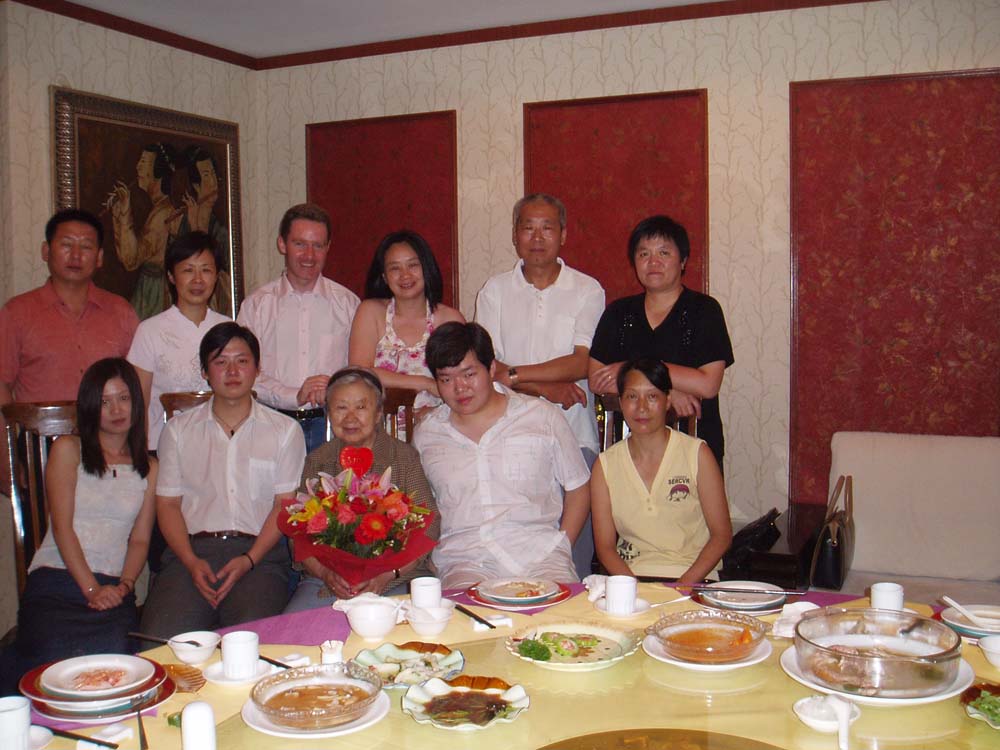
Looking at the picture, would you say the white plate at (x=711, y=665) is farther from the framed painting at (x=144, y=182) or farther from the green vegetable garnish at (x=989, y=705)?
the framed painting at (x=144, y=182)

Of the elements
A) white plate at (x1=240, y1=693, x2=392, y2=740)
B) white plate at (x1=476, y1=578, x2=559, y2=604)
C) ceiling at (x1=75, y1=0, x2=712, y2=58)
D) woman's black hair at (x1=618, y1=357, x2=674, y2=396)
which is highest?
ceiling at (x1=75, y1=0, x2=712, y2=58)

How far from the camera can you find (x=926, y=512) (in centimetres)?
322

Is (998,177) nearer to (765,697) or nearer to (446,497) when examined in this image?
(446,497)

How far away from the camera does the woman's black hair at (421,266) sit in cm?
341

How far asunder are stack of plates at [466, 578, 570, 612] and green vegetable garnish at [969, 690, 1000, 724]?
85 centimetres

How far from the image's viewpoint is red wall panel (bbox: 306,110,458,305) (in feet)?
18.6

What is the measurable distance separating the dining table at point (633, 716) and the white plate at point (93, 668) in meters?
0.06

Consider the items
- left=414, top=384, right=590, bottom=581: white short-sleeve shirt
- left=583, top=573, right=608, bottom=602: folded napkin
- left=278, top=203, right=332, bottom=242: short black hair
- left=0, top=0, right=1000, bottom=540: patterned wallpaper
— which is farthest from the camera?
left=0, top=0, right=1000, bottom=540: patterned wallpaper

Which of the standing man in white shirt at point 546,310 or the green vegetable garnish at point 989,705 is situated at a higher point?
the standing man in white shirt at point 546,310

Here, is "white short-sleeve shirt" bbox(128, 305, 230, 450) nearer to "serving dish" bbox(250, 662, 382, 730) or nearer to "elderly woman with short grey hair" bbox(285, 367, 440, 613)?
"elderly woman with short grey hair" bbox(285, 367, 440, 613)

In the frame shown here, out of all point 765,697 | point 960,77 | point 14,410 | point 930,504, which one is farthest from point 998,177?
point 14,410

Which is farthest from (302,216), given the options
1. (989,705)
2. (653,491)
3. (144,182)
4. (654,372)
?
(989,705)

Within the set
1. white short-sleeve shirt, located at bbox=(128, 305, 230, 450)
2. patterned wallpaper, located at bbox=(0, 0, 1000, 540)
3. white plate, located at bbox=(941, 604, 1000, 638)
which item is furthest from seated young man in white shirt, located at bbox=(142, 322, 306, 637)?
patterned wallpaper, located at bbox=(0, 0, 1000, 540)

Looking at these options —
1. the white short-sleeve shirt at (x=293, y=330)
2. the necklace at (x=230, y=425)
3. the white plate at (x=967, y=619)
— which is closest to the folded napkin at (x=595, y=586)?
the white plate at (x=967, y=619)
